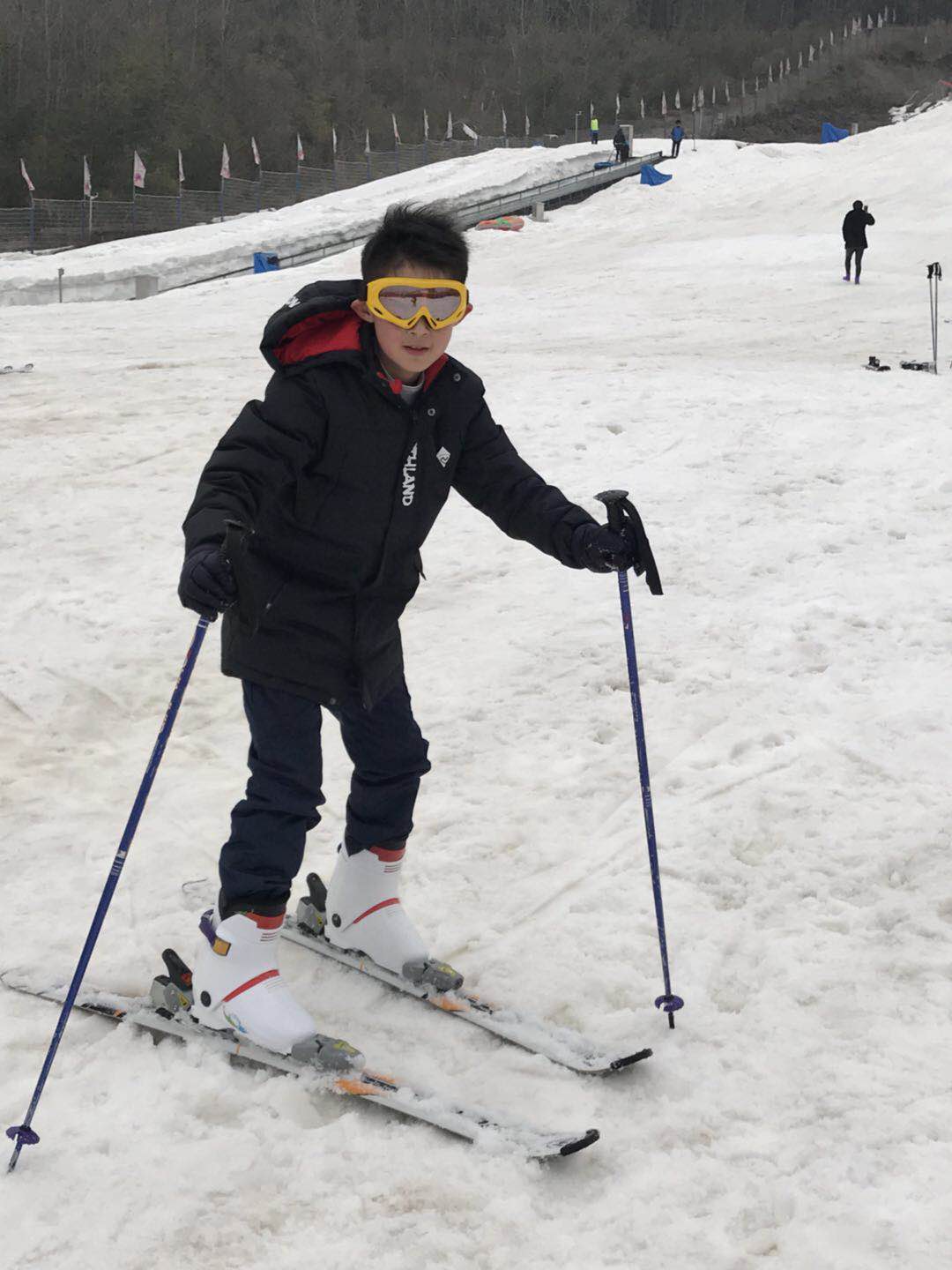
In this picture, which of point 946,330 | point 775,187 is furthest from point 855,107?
point 946,330

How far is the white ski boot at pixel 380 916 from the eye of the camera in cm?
328

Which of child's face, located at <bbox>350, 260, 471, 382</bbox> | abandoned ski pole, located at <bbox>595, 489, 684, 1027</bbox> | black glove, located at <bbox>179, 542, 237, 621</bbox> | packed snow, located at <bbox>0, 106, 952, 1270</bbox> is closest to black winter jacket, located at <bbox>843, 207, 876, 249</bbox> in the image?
packed snow, located at <bbox>0, 106, 952, 1270</bbox>

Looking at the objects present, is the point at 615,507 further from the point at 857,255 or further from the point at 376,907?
the point at 857,255

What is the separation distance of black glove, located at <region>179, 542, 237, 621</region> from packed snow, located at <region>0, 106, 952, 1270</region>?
120cm

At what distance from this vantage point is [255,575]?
284 cm

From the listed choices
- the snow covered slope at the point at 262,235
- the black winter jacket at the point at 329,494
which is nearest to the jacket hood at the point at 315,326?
the black winter jacket at the point at 329,494

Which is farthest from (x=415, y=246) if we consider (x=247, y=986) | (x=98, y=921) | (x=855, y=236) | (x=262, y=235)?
(x=262, y=235)

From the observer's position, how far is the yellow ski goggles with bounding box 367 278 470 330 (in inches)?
108

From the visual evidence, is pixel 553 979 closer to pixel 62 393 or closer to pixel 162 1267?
pixel 162 1267

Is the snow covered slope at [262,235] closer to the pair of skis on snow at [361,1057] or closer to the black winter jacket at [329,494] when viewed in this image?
the black winter jacket at [329,494]

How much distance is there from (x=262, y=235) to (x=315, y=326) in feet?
98.5

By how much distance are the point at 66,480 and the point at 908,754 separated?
6.38m

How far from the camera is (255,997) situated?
2943 mm

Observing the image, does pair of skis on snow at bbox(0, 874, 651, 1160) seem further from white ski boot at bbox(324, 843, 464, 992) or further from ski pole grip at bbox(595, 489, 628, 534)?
ski pole grip at bbox(595, 489, 628, 534)
